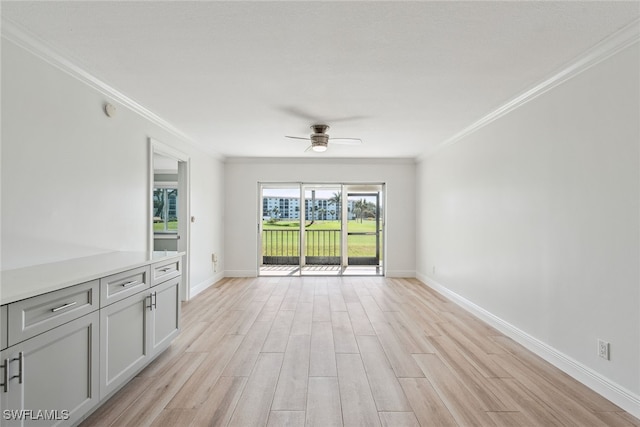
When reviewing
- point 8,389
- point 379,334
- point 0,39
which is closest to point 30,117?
point 0,39

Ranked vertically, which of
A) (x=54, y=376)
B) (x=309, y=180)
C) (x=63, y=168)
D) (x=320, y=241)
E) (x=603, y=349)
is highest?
(x=309, y=180)

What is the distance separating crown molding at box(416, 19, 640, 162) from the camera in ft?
6.86

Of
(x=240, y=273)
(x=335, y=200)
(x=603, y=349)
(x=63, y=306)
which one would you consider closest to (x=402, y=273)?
(x=335, y=200)

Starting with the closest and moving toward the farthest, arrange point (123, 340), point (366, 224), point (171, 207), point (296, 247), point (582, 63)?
1. point (123, 340)
2. point (582, 63)
3. point (171, 207)
4. point (366, 224)
5. point (296, 247)

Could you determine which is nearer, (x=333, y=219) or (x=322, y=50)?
(x=322, y=50)

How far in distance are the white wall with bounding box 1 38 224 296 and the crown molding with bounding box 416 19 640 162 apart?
3.85 meters

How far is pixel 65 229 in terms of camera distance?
2.54 meters

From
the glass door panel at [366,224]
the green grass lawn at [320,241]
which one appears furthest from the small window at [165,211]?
the glass door panel at [366,224]

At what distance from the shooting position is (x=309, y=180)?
22.2 ft

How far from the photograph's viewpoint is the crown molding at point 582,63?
2.09 metres

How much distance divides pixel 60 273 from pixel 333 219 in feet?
18.2

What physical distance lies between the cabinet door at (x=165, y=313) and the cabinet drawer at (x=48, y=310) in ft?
2.39

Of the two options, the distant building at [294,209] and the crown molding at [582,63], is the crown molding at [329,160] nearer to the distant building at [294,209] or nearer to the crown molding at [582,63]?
the distant building at [294,209]

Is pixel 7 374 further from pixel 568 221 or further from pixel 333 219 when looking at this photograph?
pixel 333 219
